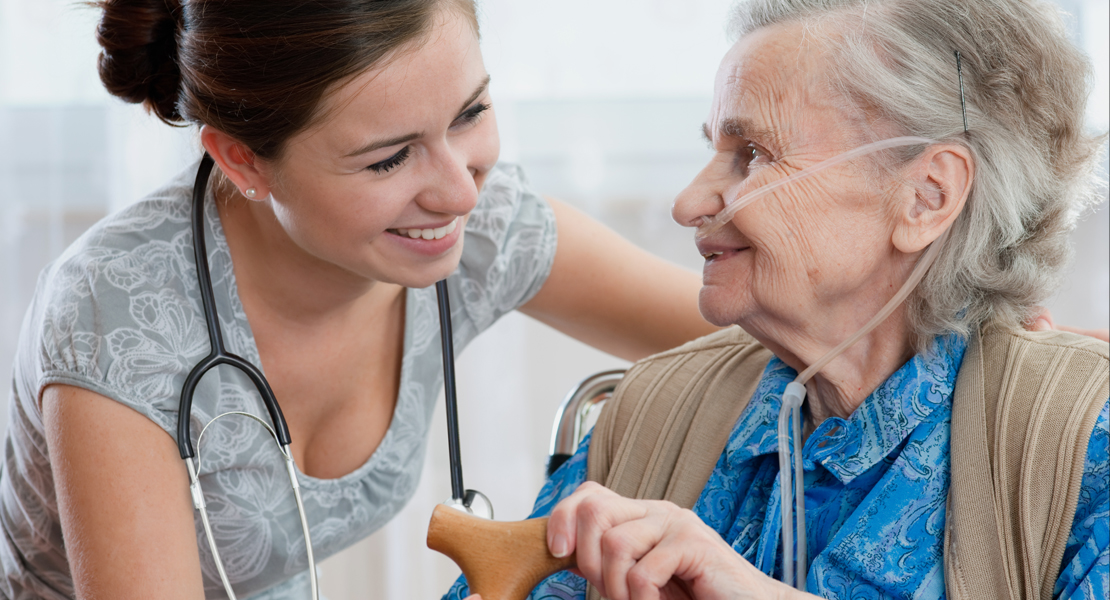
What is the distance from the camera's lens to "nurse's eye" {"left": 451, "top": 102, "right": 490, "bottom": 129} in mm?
1122

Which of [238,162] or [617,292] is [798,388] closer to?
[617,292]

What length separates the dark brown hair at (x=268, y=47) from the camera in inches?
40.5

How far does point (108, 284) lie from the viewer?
1167 millimetres

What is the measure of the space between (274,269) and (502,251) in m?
0.35

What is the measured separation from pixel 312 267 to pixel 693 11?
4.25ft

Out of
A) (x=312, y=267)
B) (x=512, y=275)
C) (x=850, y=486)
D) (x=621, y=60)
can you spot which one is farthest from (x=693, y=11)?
(x=850, y=486)

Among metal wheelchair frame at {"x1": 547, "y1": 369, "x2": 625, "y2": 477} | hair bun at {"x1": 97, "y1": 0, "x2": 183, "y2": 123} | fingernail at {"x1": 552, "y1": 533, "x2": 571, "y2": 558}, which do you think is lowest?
A: metal wheelchair frame at {"x1": 547, "y1": 369, "x2": 625, "y2": 477}

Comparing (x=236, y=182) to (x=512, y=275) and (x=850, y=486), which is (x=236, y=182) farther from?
(x=850, y=486)

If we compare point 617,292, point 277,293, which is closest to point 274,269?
point 277,293

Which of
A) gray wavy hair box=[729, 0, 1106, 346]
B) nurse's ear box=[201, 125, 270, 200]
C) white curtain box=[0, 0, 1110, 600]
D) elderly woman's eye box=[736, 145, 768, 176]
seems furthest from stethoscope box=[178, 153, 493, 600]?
white curtain box=[0, 0, 1110, 600]

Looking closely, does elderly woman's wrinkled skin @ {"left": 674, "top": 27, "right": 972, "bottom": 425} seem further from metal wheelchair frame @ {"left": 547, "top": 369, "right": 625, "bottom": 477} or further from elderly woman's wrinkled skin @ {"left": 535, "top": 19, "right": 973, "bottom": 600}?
metal wheelchair frame @ {"left": 547, "top": 369, "right": 625, "bottom": 477}

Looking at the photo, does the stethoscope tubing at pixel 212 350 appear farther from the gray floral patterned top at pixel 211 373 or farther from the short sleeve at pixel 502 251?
the short sleeve at pixel 502 251

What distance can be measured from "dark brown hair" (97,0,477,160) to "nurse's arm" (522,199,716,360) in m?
0.46

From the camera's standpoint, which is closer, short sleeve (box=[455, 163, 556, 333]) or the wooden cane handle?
the wooden cane handle
